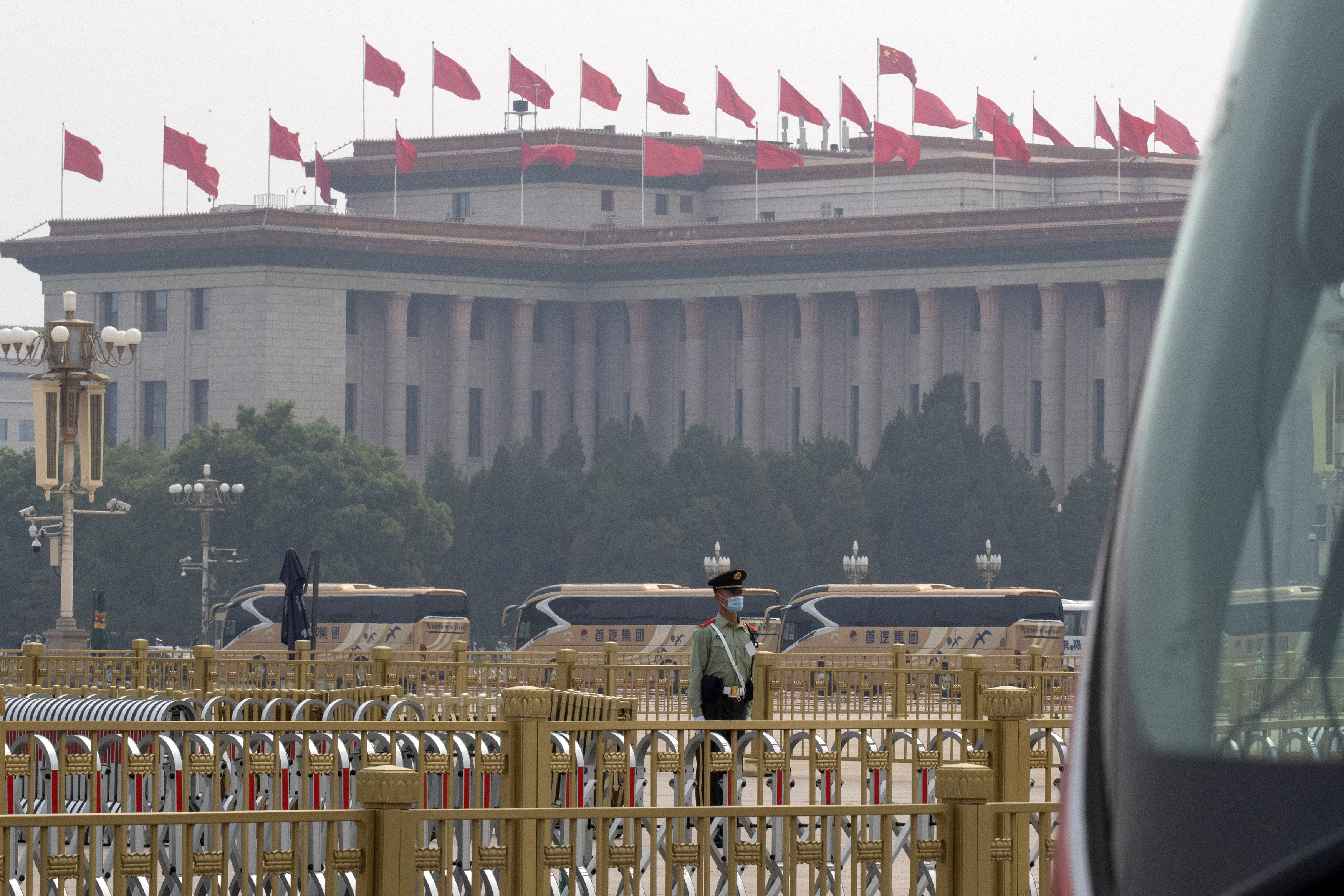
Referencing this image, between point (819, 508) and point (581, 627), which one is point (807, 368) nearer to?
point (819, 508)

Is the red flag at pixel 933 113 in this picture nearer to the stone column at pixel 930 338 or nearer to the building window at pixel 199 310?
the stone column at pixel 930 338

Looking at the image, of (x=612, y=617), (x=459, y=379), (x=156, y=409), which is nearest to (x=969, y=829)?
(x=612, y=617)

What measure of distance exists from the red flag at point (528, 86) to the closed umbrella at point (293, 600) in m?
44.0

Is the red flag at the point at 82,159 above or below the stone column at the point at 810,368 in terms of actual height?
above

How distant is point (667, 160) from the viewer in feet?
234

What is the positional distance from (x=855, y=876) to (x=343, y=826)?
352cm

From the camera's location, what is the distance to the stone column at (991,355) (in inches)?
3206

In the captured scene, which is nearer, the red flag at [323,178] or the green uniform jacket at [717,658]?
the green uniform jacket at [717,658]

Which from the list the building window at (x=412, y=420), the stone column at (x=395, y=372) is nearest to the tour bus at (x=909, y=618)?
the stone column at (x=395, y=372)

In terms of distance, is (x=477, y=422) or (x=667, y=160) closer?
(x=667, y=160)

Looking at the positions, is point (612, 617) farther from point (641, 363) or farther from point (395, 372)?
point (641, 363)

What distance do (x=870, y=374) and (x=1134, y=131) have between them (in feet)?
69.2

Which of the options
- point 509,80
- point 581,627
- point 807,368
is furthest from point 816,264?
point 581,627

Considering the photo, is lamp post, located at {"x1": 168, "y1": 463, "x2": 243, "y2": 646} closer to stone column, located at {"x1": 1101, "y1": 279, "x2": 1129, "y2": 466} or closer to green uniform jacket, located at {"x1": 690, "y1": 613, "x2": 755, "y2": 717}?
stone column, located at {"x1": 1101, "y1": 279, "x2": 1129, "y2": 466}
